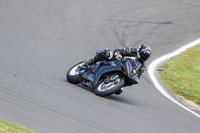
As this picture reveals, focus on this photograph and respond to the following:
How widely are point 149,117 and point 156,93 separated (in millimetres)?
2858

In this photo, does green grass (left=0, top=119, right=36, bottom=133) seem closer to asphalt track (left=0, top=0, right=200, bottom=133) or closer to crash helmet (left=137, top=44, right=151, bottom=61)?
asphalt track (left=0, top=0, right=200, bottom=133)

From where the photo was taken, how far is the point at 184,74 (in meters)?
12.7

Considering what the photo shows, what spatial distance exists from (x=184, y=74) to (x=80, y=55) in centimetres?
352

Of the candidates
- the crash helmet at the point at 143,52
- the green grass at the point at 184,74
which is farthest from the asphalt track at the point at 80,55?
the crash helmet at the point at 143,52

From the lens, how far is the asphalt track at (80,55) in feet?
18.8

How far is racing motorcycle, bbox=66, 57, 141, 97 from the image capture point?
7738mm

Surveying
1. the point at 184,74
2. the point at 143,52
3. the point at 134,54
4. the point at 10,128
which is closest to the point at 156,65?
the point at 184,74

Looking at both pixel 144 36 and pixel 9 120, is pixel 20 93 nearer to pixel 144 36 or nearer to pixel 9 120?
pixel 9 120

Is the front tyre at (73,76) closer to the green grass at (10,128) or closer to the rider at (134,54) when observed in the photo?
the rider at (134,54)

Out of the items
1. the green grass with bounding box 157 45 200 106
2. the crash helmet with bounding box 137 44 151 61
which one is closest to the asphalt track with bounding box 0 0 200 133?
the green grass with bounding box 157 45 200 106

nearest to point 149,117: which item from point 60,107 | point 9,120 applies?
point 60,107

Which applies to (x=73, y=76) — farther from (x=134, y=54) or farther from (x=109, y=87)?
(x=134, y=54)

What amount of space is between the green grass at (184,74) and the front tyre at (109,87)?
3150 millimetres

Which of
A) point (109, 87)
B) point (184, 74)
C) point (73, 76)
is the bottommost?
point (109, 87)
